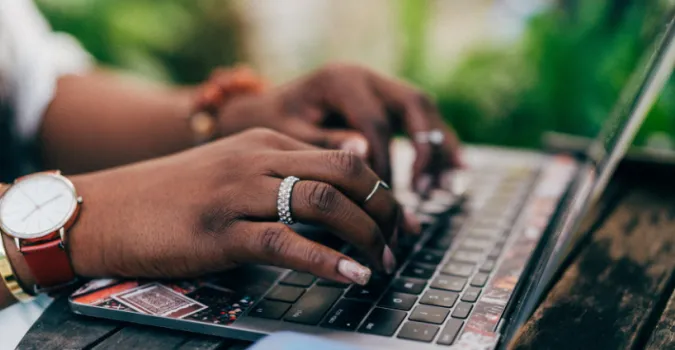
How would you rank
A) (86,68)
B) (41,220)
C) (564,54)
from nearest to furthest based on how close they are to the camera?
(41,220), (86,68), (564,54)

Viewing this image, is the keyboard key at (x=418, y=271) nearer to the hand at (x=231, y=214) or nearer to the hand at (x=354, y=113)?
the hand at (x=231, y=214)

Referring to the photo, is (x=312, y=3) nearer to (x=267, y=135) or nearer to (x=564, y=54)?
(x=564, y=54)

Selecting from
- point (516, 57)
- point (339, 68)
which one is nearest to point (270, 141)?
point (339, 68)

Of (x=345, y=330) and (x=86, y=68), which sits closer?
(x=345, y=330)

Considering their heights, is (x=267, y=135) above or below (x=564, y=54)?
above

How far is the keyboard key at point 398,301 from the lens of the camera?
0.61m

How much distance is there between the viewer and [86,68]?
4.47 feet

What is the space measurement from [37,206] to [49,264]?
7 cm

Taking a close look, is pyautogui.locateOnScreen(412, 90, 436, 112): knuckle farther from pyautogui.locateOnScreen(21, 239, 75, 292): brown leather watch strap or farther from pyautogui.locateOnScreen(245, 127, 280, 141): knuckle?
pyautogui.locateOnScreen(21, 239, 75, 292): brown leather watch strap

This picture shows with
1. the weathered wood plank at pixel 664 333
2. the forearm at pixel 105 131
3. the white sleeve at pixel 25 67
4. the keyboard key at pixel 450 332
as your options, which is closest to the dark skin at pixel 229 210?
the keyboard key at pixel 450 332

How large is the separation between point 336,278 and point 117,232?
250mm

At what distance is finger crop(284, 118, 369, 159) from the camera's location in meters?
0.86

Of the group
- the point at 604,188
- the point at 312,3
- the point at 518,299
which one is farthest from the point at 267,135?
the point at 312,3

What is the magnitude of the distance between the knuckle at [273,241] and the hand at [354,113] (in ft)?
0.98
